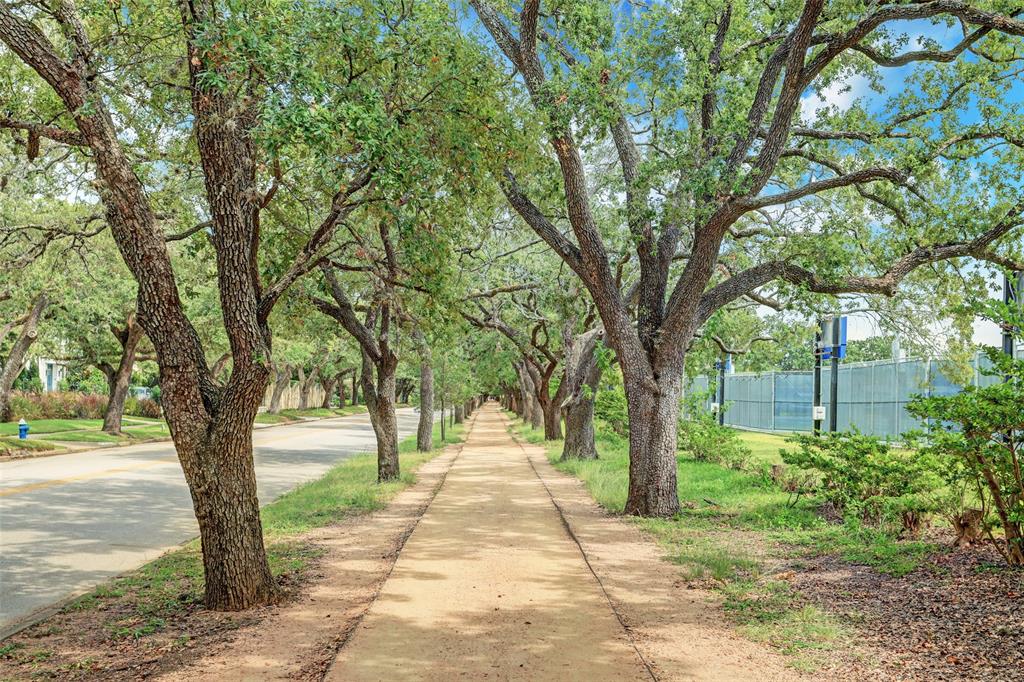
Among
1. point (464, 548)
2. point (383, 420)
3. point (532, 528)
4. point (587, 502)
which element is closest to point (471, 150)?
point (464, 548)

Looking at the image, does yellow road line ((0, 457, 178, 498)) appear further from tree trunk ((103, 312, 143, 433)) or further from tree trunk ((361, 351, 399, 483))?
tree trunk ((103, 312, 143, 433))

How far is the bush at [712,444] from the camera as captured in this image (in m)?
20.9

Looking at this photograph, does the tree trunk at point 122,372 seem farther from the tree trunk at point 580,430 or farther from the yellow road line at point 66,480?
the tree trunk at point 580,430

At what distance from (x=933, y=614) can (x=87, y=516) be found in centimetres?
1212

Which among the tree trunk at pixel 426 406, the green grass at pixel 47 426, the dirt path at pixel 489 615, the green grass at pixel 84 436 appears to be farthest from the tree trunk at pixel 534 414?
the dirt path at pixel 489 615

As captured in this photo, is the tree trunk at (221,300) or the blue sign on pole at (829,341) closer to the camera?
the tree trunk at (221,300)

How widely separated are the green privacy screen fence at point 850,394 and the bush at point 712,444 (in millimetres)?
1046

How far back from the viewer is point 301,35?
760 centimetres

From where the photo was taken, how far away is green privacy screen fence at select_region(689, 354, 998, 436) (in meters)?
25.2

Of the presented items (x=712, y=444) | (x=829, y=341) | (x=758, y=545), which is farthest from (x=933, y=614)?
(x=712, y=444)

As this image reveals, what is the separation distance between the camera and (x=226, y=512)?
296 inches

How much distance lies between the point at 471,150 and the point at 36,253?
1019 cm

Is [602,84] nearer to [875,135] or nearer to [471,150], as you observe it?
[471,150]

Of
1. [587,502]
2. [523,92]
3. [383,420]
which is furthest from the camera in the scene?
[383,420]
